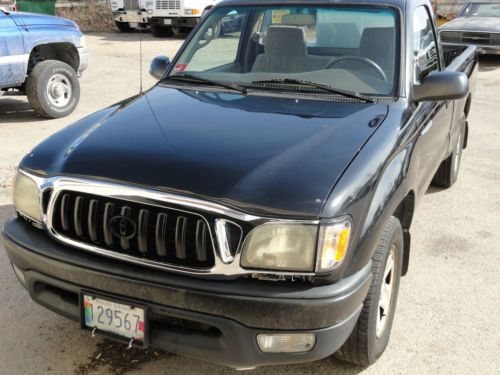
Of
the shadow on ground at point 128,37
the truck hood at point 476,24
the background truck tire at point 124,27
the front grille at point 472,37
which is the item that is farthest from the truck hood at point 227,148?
the background truck tire at point 124,27

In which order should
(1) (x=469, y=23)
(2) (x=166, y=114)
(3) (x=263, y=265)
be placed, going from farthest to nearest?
(1) (x=469, y=23) → (2) (x=166, y=114) → (3) (x=263, y=265)

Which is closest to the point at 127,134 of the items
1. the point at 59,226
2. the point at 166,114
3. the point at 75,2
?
the point at 166,114

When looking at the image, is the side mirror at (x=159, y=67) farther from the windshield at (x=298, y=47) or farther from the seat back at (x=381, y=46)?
the seat back at (x=381, y=46)

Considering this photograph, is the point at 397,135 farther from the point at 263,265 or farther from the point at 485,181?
the point at 485,181

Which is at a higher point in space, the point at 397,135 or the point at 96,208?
the point at 397,135

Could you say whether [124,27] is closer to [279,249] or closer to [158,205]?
[158,205]

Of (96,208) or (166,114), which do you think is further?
(166,114)

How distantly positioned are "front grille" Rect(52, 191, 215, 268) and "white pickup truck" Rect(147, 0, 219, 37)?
14.9m

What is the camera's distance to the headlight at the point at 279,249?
214 cm

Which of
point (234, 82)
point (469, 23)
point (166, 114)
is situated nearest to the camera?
point (166, 114)

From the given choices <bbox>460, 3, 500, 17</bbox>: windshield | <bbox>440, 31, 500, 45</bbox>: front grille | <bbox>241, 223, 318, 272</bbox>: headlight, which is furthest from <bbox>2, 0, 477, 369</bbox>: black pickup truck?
<bbox>460, 3, 500, 17</bbox>: windshield

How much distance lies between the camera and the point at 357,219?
7.38ft

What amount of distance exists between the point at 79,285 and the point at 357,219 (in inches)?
46.3

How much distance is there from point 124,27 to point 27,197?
18035mm
